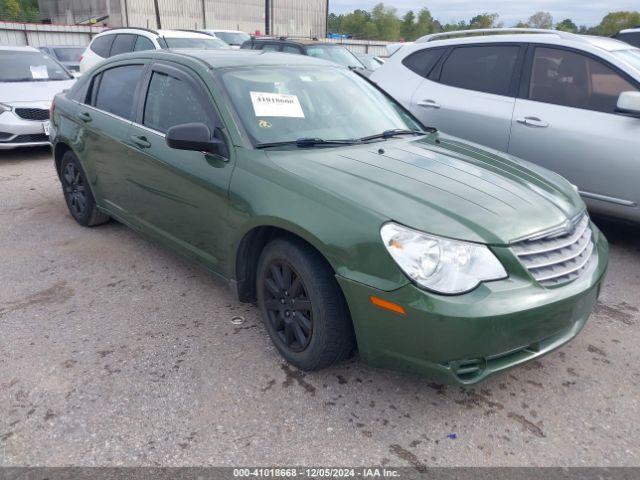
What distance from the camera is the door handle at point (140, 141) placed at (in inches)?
142

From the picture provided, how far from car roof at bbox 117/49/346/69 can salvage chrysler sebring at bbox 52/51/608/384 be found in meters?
0.02

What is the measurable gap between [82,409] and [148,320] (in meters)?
0.86

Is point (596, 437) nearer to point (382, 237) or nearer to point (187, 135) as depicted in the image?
point (382, 237)

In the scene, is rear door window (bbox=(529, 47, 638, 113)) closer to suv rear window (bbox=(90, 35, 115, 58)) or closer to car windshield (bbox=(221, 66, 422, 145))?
car windshield (bbox=(221, 66, 422, 145))

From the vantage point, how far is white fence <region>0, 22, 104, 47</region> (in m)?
24.9

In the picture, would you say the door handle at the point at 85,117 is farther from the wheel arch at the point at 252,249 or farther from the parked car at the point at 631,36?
the parked car at the point at 631,36

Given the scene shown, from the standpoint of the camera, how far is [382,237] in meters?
2.29

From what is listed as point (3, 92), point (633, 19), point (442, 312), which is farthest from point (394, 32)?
point (442, 312)

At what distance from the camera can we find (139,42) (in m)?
9.75

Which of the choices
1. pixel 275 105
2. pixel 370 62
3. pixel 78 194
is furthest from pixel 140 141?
pixel 370 62

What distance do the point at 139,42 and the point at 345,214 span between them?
8806 millimetres

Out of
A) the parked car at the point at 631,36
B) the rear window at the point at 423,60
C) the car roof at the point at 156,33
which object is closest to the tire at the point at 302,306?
the rear window at the point at 423,60

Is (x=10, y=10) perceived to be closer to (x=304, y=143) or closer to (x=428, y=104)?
(x=428, y=104)

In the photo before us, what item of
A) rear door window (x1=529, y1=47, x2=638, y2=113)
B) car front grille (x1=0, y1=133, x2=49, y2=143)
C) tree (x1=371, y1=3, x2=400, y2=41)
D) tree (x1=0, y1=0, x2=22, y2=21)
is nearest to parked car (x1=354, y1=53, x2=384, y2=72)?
car front grille (x1=0, y1=133, x2=49, y2=143)
